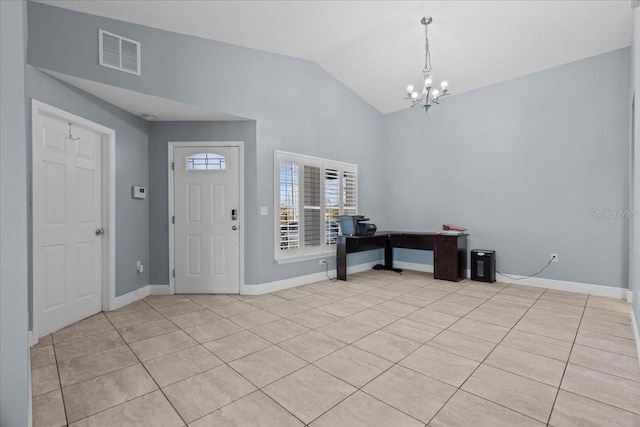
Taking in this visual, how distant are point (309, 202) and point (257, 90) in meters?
1.87

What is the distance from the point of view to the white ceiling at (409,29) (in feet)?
10.5

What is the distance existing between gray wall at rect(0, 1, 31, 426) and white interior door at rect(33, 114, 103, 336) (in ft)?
7.03

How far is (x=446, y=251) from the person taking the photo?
4.87 metres

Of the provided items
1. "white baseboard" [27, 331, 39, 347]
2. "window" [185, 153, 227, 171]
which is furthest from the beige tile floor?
"window" [185, 153, 227, 171]

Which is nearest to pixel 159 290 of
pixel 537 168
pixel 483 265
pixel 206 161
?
pixel 206 161

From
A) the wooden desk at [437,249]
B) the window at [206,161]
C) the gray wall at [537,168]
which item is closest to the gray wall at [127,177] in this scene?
the window at [206,161]

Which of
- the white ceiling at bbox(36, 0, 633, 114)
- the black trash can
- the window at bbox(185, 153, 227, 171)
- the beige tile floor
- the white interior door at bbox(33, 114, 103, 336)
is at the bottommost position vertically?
the beige tile floor

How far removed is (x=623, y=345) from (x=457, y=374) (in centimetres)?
170

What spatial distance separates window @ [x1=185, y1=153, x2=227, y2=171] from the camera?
4.13m

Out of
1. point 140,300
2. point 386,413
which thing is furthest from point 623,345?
point 140,300

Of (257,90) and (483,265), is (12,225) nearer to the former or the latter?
(257,90)

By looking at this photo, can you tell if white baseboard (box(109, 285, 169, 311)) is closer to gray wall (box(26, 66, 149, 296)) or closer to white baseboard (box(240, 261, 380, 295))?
gray wall (box(26, 66, 149, 296))

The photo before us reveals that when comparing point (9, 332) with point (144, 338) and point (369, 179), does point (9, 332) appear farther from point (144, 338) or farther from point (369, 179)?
point (369, 179)

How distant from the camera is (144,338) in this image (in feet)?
8.92
